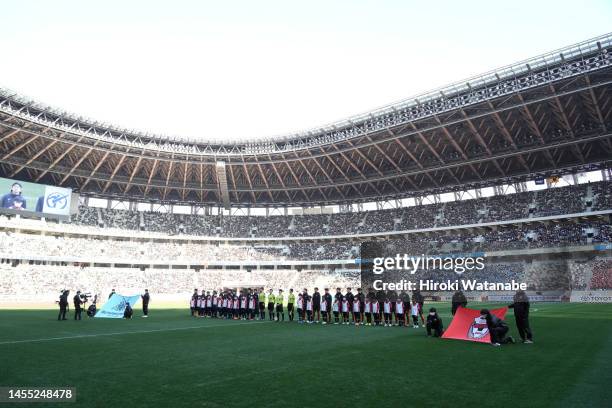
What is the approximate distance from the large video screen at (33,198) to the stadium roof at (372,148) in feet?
6.49

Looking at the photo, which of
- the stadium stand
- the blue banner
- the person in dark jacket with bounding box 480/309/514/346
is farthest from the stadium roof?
the person in dark jacket with bounding box 480/309/514/346

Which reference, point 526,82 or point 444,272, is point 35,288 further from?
point 526,82

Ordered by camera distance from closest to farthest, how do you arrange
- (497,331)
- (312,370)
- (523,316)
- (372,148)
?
1. (312,370)
2. (497,331)
3. (523,316)
4. (372,148)

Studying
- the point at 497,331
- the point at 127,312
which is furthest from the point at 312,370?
the point at 127,312

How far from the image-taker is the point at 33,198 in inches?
2106

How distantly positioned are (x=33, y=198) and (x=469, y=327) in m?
55.6

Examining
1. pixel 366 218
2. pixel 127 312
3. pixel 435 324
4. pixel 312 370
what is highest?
pixel 366 218

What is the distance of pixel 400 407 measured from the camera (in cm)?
637

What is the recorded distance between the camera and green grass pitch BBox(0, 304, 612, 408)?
6879 millimetres

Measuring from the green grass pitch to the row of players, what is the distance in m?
4.65

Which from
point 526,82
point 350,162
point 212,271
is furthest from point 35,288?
point 526,82

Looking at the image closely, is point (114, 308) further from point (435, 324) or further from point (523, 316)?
point (523, 316)

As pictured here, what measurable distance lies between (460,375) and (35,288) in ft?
176

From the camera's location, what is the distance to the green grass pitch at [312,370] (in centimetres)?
688
